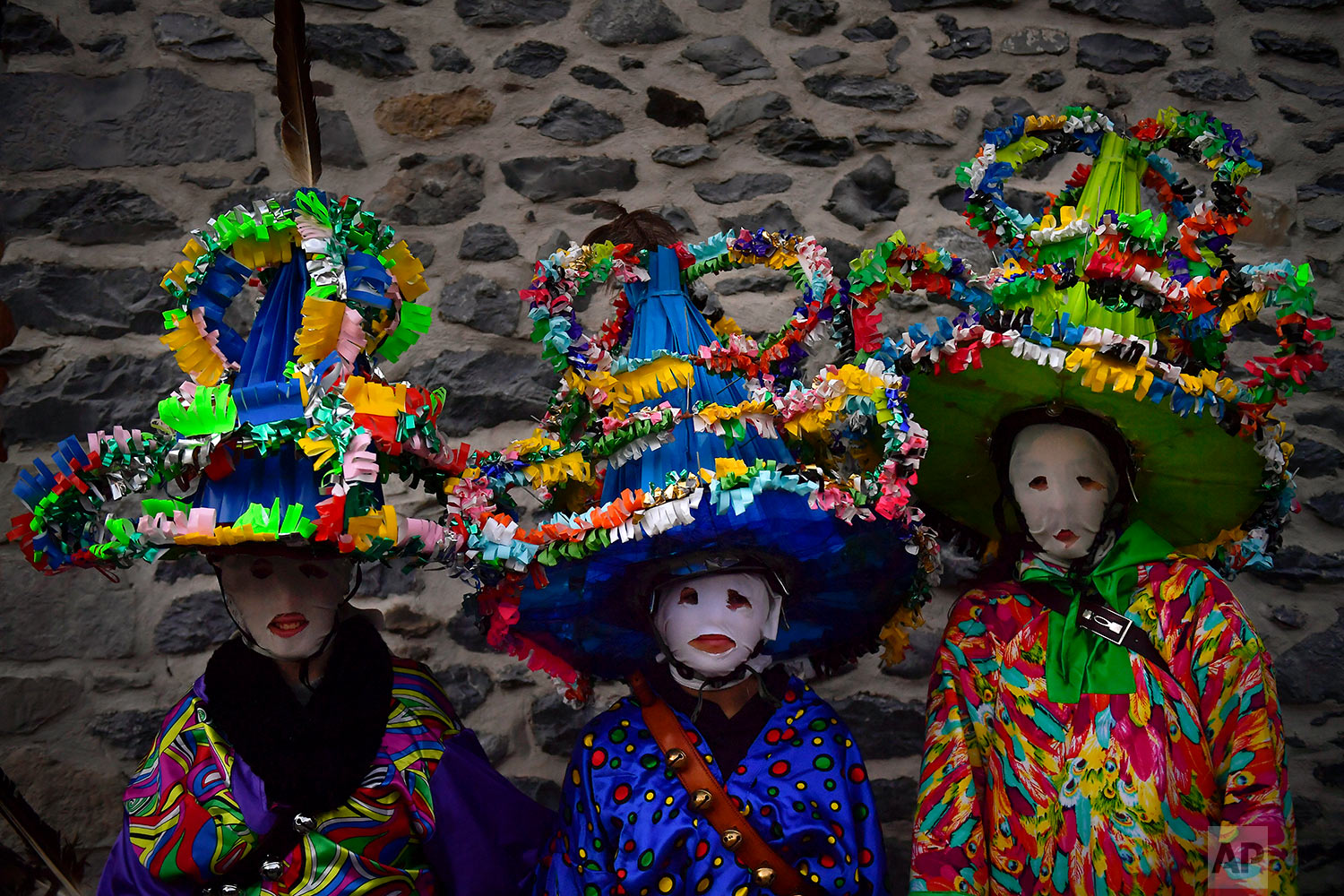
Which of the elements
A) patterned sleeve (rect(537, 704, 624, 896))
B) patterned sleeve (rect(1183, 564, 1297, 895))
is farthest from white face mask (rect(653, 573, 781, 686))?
patterned sleeve (rect(1183, 564, 1297, 895))

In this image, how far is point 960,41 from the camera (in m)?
3.53

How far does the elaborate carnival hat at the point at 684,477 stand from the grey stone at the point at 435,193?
3.46ft

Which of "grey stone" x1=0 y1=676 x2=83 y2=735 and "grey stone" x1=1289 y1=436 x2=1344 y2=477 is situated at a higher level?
"grey stone" x1=1289 y1=436 x2=1344 y2=477

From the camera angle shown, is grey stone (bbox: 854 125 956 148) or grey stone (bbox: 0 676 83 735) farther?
grey stone (bbox: 854 125 956 148)

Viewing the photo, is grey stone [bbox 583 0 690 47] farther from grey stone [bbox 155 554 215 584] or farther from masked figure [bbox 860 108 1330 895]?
grey stone [bbox 155 554 215 584]

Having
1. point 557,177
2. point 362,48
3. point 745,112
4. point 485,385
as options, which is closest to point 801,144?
Answer: point 745,112

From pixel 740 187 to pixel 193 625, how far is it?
7.15 feet

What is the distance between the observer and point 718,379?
2.41 metres

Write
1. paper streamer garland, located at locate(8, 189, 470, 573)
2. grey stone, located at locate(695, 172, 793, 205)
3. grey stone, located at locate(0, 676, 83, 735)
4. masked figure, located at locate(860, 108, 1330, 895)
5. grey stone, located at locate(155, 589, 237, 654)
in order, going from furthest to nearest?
grey stone, located at locate(695, 172, 793, 205) < grey stone, located at locate(155, 589, 237, 654) < grey stone, located at locate(0, 676, 83, 735) < masked figure, located at locate(860, 108, 1330, 895) < paper streamer garland, located at locate(8, 189, 470, 573)

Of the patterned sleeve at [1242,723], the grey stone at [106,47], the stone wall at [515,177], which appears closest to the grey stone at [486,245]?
the stone wall at [515,177]

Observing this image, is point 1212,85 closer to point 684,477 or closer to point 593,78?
point 593,78

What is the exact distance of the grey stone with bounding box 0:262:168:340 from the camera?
10.6 ft

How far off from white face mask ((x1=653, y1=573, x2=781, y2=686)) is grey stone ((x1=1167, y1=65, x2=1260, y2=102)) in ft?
7.61

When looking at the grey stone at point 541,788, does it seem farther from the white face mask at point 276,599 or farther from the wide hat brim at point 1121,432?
the wide hat brim at point 1121,432
